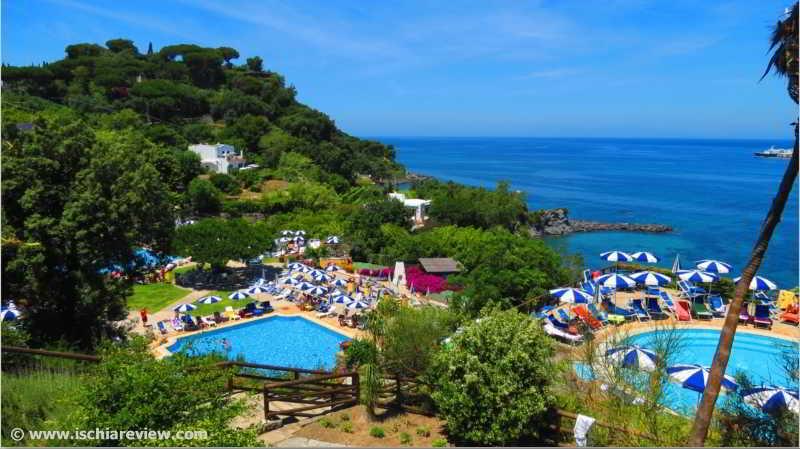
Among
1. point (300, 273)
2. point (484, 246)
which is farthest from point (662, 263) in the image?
point (300, 273)

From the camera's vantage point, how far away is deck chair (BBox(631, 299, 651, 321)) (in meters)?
17.7

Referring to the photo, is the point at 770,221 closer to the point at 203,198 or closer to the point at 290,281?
the point at 290,281

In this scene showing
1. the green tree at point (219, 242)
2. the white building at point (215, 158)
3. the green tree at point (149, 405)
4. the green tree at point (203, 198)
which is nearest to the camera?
the green tree at point (149, 405)

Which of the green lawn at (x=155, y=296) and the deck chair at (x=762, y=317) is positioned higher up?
the deck chair at (x=762, y=317)

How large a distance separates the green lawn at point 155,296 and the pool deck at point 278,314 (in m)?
0.90

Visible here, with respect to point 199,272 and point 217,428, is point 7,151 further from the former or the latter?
point 199,272

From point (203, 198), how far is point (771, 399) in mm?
39533

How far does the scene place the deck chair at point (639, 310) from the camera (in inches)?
697

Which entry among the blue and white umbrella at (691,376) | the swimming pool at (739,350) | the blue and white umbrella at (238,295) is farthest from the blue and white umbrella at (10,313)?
the swimming pool at (739,350)

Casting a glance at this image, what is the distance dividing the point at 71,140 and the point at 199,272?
1400 cm

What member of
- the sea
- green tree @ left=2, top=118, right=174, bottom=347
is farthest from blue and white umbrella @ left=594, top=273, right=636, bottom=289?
the sea

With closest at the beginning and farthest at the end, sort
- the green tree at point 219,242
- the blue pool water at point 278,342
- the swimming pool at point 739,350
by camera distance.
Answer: the swimming pool at point 739,350
the blue pool water at point 278,342
the green tree at point 219,242

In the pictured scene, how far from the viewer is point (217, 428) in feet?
15.0

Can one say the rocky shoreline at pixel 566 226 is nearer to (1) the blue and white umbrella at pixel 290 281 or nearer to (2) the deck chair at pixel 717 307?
(2) the deck chair at pixel 717 307
